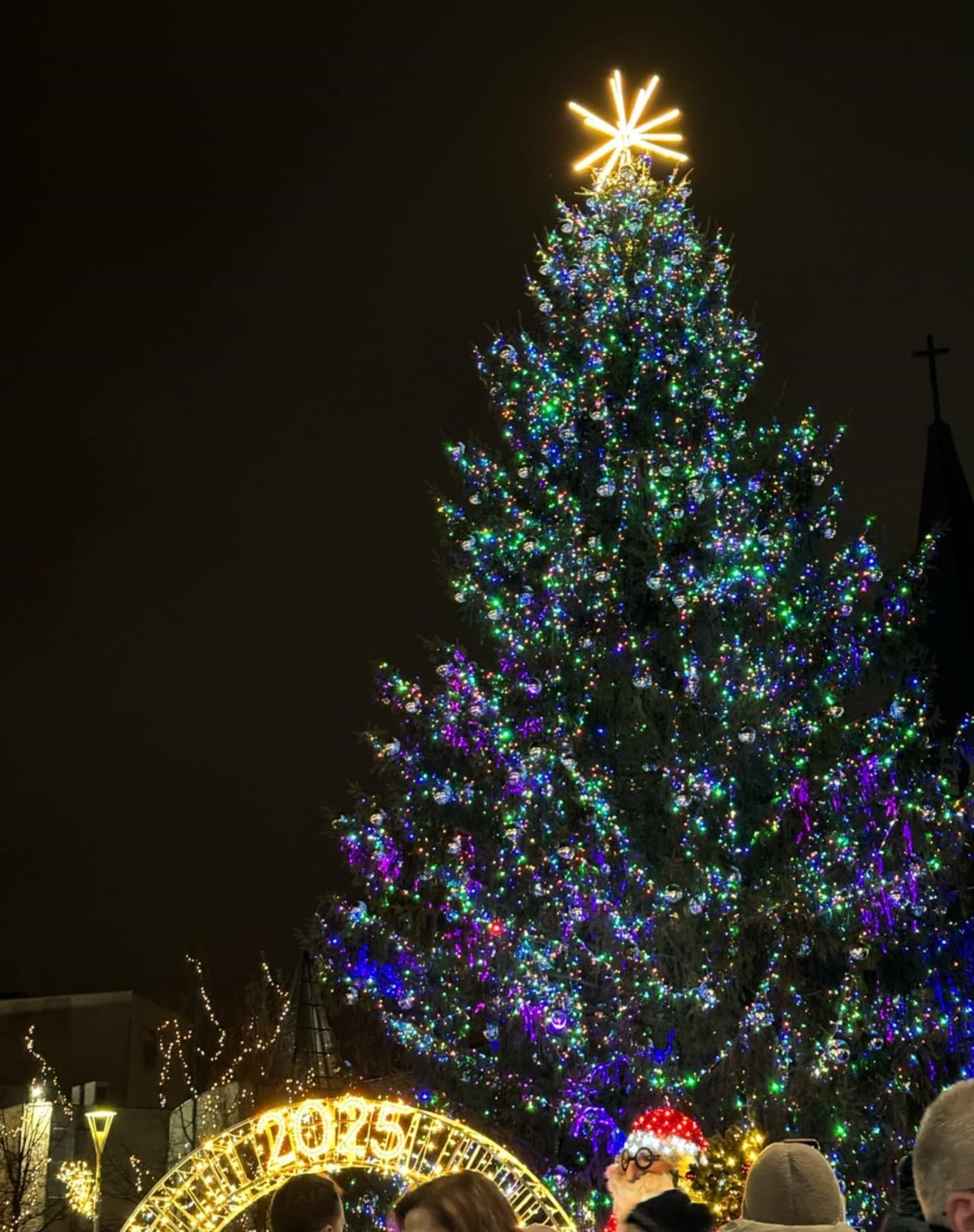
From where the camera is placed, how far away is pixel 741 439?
46.6 feet

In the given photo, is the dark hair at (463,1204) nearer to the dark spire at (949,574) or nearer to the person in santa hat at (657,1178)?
the person in santa hat at (657,1178)

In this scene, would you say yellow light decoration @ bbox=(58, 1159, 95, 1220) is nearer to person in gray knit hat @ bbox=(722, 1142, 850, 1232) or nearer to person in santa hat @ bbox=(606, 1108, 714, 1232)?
person in santa hat @ bbox=(606, 1108, 714, 1232)

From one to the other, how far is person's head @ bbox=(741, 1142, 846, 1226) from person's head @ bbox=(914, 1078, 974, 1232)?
1.54 m

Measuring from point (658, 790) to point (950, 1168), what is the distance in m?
10.5

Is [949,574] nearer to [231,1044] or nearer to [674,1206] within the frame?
[674,1206]

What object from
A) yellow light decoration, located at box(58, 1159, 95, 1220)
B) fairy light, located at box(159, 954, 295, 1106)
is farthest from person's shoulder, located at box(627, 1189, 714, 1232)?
yellow light decoration, located at box(58, 1159, 95, 1220)

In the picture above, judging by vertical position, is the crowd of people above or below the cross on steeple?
below

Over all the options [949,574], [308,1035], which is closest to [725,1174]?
[949,574]

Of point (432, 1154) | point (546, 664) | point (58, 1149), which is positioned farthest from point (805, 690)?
point (58, 1149)

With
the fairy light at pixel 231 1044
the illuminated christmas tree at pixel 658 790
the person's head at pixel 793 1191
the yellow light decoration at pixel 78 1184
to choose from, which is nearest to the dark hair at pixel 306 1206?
the person's head at pixel 793 1191

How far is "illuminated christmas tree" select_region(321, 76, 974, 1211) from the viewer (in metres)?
12.0

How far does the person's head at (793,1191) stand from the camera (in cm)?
369

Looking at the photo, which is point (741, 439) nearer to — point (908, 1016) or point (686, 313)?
point (686, 313)

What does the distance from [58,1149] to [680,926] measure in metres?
31.2
